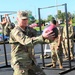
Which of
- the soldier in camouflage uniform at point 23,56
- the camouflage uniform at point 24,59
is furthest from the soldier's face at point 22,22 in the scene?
the camouflage uniform at point 24,59

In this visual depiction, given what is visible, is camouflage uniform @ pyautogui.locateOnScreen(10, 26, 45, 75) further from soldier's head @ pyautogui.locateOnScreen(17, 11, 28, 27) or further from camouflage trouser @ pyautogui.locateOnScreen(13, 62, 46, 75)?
soldier's head @ pyautogui.locateOnScreen(17, 11, 28, 27)

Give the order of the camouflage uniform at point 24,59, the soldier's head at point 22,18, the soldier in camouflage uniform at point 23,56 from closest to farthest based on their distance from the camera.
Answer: the soldier's head at point 22,18 → the soldier in camouflage uniform at point 23,56 → the camouflage uniform at point 24,59

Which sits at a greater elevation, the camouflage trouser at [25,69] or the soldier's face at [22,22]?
the soldier's face at [22,22]

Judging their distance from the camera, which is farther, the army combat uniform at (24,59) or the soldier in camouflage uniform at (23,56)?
the army combat uniform at (24,59)

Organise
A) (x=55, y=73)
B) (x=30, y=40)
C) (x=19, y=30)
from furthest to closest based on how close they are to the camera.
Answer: (x=55, y=73), (x=19, y=30), (x=30, y=40)

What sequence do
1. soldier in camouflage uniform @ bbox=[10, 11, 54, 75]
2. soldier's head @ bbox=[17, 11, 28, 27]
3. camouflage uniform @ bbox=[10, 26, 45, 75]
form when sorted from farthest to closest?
camouflage uniform @ bbox=[10, 26, 45, 75], soldier in camouflage uniform @ bbox=[10, 11, 54, 75], soldier's head @ bbox=[17, 11, 28, 27]

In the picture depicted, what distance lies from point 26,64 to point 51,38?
1.19 m

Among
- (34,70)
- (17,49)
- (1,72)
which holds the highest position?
(17,49)

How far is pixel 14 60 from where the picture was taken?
445 centimetres

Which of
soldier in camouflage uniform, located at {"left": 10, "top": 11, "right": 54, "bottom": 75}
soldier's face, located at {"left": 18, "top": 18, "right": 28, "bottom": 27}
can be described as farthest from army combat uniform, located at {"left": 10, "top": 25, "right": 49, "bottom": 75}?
soldier's face, located at {"left": 18, "top": 18, "right": 28, "bottom": 27}

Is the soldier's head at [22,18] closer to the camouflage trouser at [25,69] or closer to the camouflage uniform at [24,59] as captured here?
the camouflage uniform at [24,59]

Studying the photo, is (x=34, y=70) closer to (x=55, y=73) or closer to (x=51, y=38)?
(x=51, y=38)

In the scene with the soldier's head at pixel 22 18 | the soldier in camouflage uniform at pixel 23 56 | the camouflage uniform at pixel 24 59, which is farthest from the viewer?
the camouflage uniform at pixel 24 59

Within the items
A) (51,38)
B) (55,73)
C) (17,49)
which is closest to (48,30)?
(51,38)
